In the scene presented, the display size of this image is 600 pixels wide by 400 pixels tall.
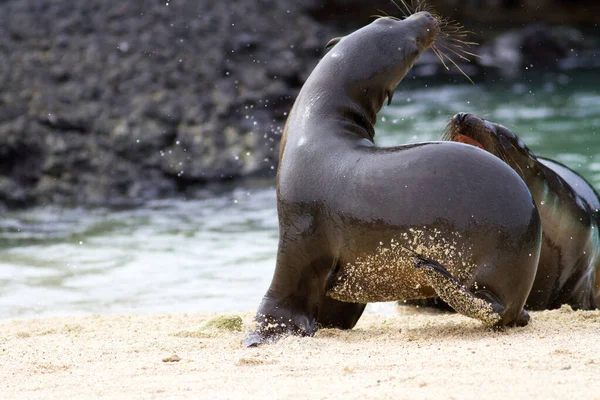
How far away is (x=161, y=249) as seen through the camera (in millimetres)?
8094

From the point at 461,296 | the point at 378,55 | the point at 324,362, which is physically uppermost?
the point at 378,55

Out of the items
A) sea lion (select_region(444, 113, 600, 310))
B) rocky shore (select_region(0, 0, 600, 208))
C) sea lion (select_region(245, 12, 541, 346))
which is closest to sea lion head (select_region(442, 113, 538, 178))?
sea lion (select_region(444, 113, 600, 310))

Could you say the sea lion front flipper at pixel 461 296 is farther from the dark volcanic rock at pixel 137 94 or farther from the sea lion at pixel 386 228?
the dark volcanic rock at pixel 137 94

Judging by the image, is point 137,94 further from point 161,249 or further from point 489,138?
point 489,138

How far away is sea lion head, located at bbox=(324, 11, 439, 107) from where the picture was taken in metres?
4.64

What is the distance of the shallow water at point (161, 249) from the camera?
653 centimetres

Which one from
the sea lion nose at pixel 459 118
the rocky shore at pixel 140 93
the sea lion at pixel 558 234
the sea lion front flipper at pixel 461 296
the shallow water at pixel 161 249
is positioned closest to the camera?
the sea lion front flipper at pixel 461 296

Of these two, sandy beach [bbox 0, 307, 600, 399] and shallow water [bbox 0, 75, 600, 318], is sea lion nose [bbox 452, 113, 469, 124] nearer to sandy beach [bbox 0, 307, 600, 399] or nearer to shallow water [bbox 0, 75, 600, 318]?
shallow water [bbox 0, 75, 600, 318]

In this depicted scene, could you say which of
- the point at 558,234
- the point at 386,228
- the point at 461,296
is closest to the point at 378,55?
the point at 386,228

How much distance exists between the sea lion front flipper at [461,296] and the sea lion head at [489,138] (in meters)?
1.17

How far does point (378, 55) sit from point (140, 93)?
8.11 meters

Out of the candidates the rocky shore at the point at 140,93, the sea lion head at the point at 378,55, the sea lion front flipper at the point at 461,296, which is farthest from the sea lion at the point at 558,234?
the rocky shore at the point at 140,93

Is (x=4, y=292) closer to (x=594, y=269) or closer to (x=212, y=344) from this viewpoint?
(x=212, y=344)

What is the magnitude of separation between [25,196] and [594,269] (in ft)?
22.0
